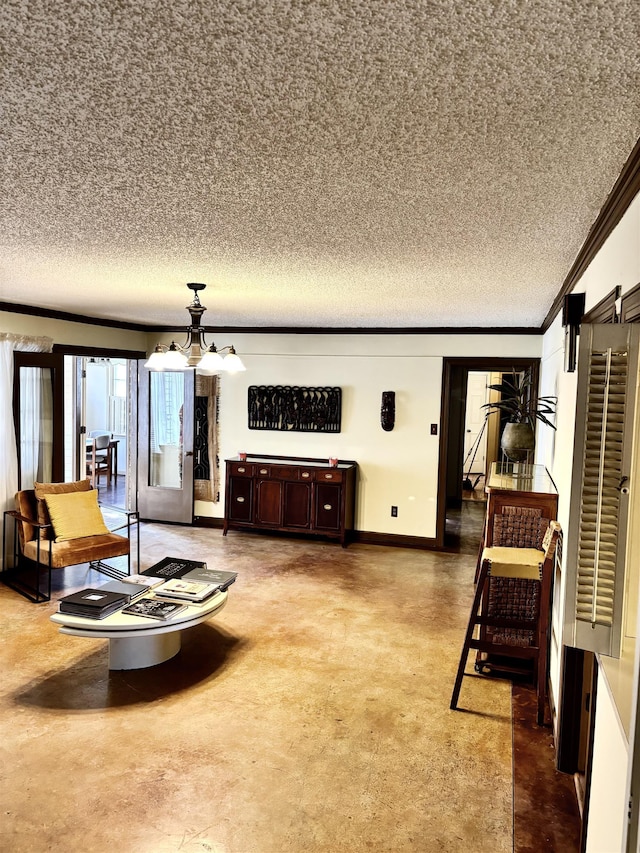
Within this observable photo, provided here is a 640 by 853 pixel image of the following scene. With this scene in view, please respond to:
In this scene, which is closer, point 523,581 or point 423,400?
point 523,581

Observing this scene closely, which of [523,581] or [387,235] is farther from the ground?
[387,235]

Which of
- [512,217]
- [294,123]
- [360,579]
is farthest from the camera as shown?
[360,579]

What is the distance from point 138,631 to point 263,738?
36.0 inches

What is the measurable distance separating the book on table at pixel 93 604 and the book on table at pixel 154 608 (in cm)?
7

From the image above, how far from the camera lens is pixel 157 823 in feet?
7.79

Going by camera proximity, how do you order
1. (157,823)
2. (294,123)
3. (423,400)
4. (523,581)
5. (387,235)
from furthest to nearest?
(423,400), (523,581), (387,235), (157,823), (294,123)

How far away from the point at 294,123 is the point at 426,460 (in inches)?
212

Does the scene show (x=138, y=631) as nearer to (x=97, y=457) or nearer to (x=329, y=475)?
(x=329, y=475)

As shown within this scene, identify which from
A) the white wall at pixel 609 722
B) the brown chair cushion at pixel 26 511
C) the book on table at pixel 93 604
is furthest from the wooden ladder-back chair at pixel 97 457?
the white wall at pixel 609 722

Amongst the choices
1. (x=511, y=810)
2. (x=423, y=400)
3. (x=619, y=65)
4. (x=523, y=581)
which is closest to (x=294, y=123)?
(x=619, y=65)

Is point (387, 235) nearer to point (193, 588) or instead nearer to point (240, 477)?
point (193, 588)

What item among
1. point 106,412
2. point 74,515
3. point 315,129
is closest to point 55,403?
point 74,515

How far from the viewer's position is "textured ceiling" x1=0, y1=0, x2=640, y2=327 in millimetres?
1003

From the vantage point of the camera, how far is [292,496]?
21.7 feet
